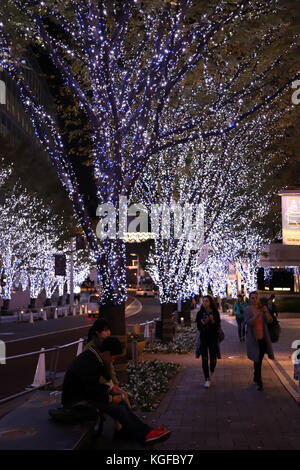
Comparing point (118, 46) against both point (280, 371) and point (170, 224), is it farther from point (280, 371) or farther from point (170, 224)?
point (170, 224)

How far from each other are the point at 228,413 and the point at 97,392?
284 centimetres

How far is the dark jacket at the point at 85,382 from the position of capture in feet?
23.2

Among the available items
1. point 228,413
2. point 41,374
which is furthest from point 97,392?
point 41,374

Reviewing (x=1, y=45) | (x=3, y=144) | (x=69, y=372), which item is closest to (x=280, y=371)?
(x=69, y=372)

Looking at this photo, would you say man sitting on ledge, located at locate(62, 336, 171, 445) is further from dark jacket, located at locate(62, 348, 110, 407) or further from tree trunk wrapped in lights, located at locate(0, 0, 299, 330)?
tree trunk wrapped in lights, located at locate(0, 0, 299, 330)

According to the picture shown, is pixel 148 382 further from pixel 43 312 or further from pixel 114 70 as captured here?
pixel 43 312

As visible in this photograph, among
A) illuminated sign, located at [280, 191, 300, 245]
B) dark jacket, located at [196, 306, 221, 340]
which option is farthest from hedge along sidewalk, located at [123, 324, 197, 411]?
illuminated sign, located at [280, 191, 300, 245]

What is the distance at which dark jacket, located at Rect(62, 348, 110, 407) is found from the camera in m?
7.08

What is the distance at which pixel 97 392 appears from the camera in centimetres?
708

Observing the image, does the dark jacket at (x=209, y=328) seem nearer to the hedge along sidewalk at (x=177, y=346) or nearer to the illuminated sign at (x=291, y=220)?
the illuminated sign at (x=291, y=220)

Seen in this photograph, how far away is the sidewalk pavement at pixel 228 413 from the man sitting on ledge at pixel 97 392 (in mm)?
327

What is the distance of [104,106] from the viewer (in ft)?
37.3
